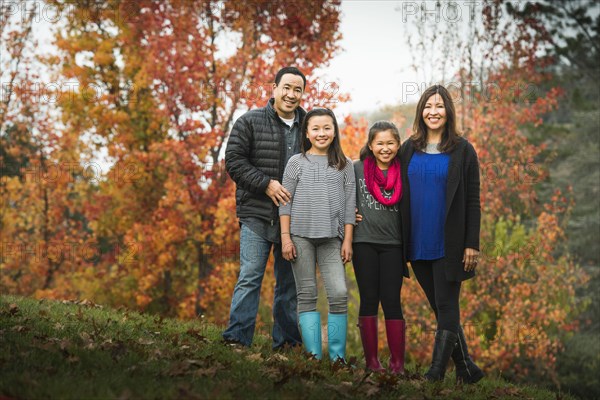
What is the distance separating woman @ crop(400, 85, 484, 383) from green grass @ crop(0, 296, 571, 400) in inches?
14.2

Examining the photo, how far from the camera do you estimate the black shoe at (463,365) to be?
5297 millimetres

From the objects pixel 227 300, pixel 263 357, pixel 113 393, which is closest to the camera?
pixel 113 393

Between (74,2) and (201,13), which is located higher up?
(74,2)

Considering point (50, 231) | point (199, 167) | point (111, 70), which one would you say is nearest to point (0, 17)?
point (111, 70)

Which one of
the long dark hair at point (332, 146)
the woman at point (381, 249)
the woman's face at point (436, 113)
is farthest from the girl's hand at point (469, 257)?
the long dark hair at point (332, 146)

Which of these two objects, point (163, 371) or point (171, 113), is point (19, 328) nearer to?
point (163, 371)

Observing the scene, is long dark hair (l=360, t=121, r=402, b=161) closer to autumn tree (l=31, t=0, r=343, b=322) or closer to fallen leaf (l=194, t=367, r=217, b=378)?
fallen leaf (l=194, t=367, r=217, b=378)

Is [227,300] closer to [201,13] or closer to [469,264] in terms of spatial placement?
[201,13]

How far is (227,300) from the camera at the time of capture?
14.5 meters

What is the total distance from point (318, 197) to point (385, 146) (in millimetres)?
690

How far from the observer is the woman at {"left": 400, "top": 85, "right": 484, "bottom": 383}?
5.09 metres

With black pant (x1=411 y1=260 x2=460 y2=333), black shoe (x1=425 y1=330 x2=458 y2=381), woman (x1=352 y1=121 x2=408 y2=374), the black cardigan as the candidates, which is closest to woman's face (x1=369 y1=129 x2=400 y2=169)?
woman (x1=352 y1=121 x2=408 y2=374)

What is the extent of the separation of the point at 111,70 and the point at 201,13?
2907 millimetres

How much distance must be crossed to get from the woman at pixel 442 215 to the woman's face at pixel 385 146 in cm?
10
